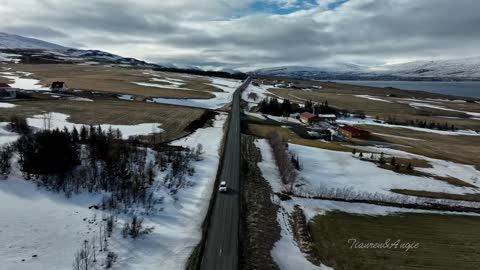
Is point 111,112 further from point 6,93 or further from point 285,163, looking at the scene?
point 285,163

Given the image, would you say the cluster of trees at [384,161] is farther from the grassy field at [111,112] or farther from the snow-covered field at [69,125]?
the snow-covered field at [69,125]

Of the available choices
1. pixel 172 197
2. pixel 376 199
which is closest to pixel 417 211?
pixel 376 199

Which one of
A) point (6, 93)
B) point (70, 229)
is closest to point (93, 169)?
point (70, 229)

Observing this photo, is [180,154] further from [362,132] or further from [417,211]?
[362,132]

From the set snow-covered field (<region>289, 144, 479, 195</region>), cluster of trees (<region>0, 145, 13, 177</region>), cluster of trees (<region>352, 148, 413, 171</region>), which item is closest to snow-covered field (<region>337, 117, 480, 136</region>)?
cluster of trees (<region>352, 148, 413, 171</region>)

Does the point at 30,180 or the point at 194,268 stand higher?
the point at 30,180

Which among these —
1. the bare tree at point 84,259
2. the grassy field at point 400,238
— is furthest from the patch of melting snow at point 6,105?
the grassy field at point 400,238
